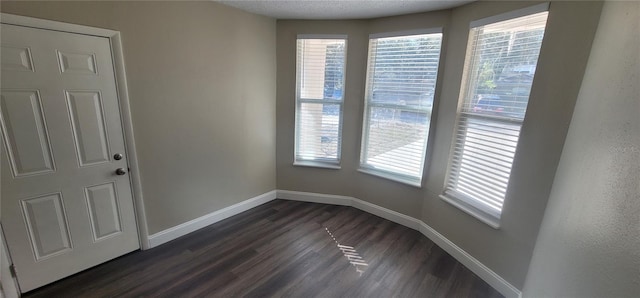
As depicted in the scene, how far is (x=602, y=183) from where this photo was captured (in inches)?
41.3

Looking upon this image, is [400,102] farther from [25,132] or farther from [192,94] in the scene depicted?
[25,132]

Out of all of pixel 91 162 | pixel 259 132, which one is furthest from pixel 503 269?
pixel 91 162

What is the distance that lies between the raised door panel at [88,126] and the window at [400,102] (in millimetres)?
2611

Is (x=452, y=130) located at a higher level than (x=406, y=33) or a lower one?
lower

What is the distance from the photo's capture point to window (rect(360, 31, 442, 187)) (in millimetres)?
2672

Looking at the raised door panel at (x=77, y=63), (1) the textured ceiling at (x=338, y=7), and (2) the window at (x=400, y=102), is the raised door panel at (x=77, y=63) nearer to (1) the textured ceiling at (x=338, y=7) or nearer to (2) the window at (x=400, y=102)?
(1) the textured ceiling at (x=338, y=7)

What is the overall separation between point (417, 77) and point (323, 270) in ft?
7.17

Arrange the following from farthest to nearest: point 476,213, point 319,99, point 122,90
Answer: point 319,99, point 476,213, point 122,90

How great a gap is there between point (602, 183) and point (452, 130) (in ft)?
4.80

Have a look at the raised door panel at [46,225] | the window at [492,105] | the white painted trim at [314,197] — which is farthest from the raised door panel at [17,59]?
the window at [492,105]

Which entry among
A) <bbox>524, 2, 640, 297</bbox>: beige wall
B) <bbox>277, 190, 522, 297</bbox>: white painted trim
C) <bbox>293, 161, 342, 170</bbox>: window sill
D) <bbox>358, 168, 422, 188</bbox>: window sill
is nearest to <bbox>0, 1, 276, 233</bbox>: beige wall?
<bbox>293, 161, 342, 170</bbox>: window sill

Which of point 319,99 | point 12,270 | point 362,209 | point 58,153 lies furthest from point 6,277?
point 362,209

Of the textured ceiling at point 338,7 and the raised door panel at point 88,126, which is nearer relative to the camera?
the raised door panel at point 88,126

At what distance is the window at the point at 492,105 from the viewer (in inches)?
73.4
